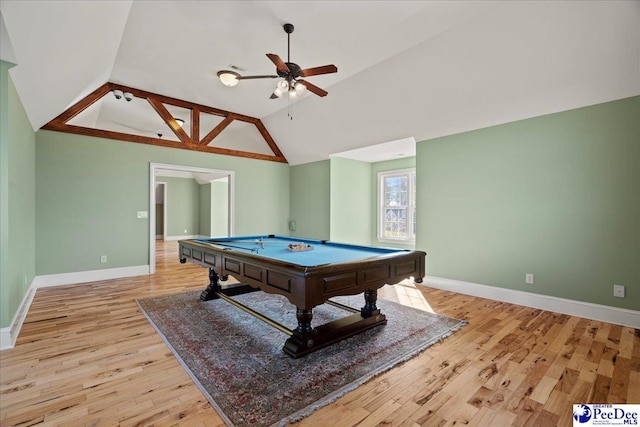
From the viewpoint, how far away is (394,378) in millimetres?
2018

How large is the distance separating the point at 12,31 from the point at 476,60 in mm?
4303

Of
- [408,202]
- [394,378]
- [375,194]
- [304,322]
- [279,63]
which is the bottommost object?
[394,378]

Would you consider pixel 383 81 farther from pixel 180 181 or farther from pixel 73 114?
pixel 180 181

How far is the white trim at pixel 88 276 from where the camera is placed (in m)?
4.38

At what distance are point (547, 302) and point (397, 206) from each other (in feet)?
12.2

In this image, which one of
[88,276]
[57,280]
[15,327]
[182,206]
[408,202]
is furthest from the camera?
[182,206]

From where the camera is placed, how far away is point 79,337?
8.74ft

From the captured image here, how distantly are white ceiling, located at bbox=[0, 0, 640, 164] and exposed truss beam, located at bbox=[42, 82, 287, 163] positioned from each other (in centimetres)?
33

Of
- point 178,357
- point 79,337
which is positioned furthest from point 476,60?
point 79,337

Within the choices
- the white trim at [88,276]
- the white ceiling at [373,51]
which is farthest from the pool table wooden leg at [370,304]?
the white trim at [88,276]

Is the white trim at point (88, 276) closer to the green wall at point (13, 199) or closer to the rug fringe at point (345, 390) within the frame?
the green wall at point (13, 199)

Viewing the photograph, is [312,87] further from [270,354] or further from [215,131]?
[215,131]

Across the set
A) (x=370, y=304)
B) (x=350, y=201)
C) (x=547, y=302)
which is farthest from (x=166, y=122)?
(x=547, y=302)

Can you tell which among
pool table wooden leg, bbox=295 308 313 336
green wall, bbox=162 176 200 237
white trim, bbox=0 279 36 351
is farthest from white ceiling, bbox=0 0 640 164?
green wall, bbox=162 176 200 237
